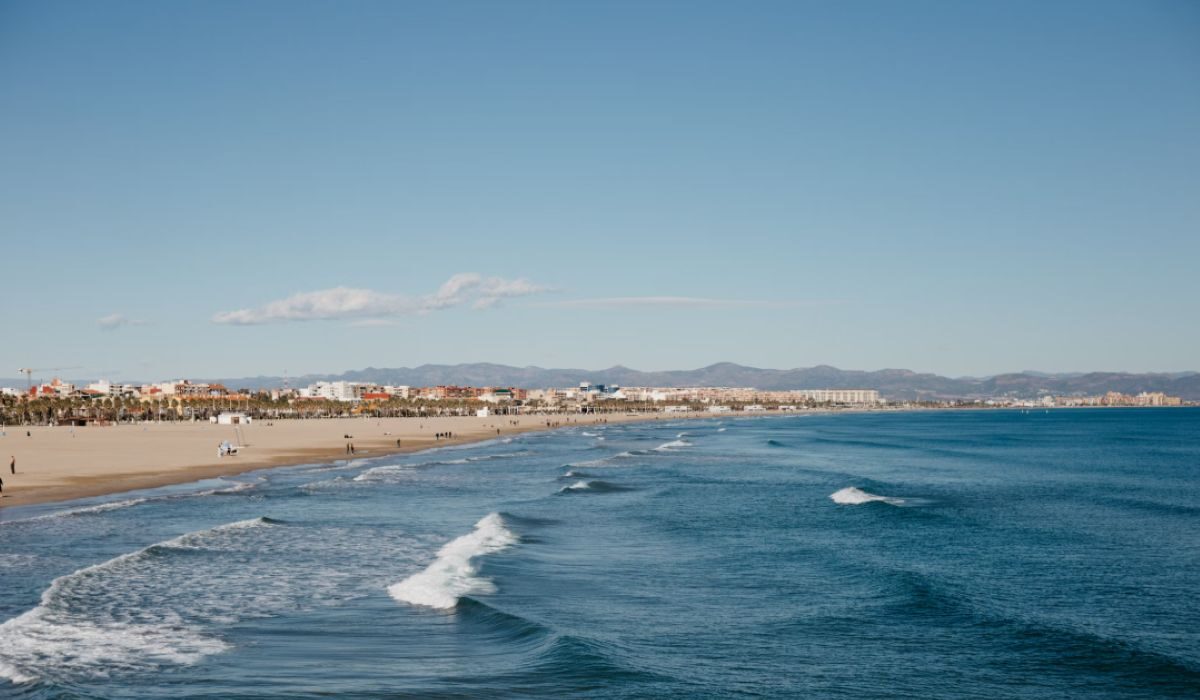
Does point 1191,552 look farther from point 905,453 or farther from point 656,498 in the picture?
point 905,453

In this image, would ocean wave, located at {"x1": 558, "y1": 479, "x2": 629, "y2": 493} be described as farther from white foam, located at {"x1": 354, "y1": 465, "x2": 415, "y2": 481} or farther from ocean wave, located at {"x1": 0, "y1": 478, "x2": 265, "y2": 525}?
ocean wave, located at {"x1": 0, "y1": 478, "x2": 265, "y2": 525}

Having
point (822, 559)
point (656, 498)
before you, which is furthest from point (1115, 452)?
point (822, 559)

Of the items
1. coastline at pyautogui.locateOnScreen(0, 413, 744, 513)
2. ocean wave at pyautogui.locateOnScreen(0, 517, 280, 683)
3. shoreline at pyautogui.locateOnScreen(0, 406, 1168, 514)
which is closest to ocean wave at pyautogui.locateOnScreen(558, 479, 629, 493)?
shoreline at pyautogui.locateOnScreen(0, 406, 1168, 514)

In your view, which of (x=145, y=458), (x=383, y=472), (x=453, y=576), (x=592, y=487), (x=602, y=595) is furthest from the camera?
(x=145, y=458)

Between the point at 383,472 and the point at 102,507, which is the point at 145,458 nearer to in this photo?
the point at 383,472

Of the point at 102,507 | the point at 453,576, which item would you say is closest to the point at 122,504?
the point at 102,507

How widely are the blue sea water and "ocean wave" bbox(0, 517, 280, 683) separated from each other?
80mm

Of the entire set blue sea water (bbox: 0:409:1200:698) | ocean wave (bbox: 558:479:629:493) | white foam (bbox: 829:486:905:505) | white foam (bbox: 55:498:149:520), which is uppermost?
white foam (bbox: 55:498:149:520)

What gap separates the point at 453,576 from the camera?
24016 millimetres

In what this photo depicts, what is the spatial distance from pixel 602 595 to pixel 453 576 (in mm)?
4361

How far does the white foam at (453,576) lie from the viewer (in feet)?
70.7

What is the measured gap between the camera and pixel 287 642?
17.6 meters

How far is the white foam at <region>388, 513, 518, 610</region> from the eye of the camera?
21562 millimetres

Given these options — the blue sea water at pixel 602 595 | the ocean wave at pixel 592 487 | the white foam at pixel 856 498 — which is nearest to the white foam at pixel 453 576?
the blue sea water at pixel 602 595
